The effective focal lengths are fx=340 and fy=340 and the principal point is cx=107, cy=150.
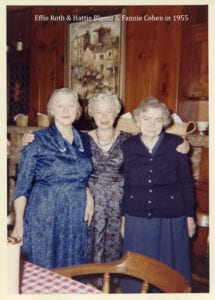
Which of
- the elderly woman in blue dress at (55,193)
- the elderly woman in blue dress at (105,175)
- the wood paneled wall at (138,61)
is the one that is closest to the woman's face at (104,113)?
the elderly woman in blue dress at (105,175)

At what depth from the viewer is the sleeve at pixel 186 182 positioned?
1398 mm

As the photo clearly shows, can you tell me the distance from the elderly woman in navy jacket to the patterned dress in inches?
3.0

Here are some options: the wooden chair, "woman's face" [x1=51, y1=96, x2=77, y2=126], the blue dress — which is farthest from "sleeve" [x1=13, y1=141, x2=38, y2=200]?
the wooden chair

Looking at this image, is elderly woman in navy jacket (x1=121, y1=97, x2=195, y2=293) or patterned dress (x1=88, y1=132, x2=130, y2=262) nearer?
elderly woman in navy jacket (x1=121, y1=97, x2=195, y2=293)

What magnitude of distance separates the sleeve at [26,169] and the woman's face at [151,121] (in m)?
0.44

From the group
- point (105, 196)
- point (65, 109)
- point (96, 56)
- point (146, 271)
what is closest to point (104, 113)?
point (65, 109)

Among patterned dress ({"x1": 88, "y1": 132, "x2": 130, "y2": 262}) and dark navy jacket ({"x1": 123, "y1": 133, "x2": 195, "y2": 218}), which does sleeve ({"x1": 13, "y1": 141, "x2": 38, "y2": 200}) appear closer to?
patterned dress ({"x1": 88, "y1": 132, "x2": 130, "y2": 262})

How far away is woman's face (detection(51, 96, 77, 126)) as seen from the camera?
1369 mm

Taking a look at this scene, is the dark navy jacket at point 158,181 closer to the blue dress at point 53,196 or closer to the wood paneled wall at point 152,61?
the blue dress at point 53,196

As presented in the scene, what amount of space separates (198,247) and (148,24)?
1.62m

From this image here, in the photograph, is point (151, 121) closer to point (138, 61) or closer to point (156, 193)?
point (156, 193)

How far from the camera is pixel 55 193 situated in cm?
135
